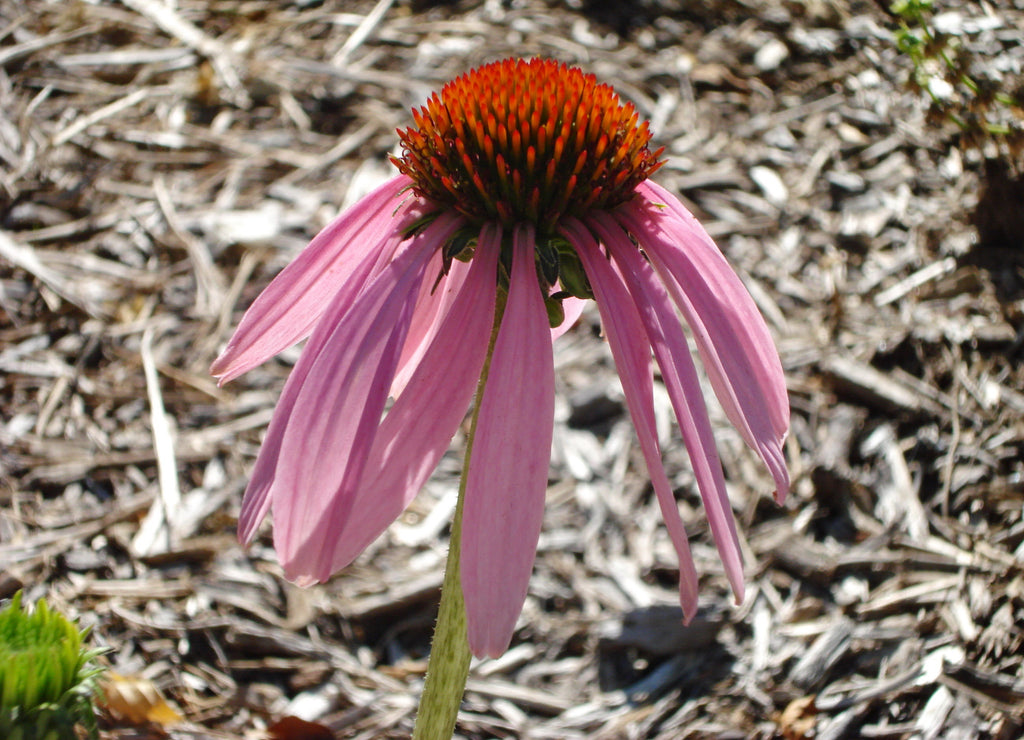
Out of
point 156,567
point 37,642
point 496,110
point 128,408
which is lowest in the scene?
point 156,567

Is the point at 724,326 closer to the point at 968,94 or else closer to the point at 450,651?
the point at 450,651

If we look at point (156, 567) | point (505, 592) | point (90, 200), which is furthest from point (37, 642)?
point (90, 200)

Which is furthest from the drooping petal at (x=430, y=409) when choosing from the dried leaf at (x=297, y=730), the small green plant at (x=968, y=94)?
the small green plant at (x=968, y=94)

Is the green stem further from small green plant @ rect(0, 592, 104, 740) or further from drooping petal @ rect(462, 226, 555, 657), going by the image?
small green plant @ rect(0, 592, 104, 740)

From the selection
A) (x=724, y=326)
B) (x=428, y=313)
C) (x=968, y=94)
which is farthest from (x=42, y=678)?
(x=968, y=94)

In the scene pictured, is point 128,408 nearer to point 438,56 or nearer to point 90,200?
point 90,200
